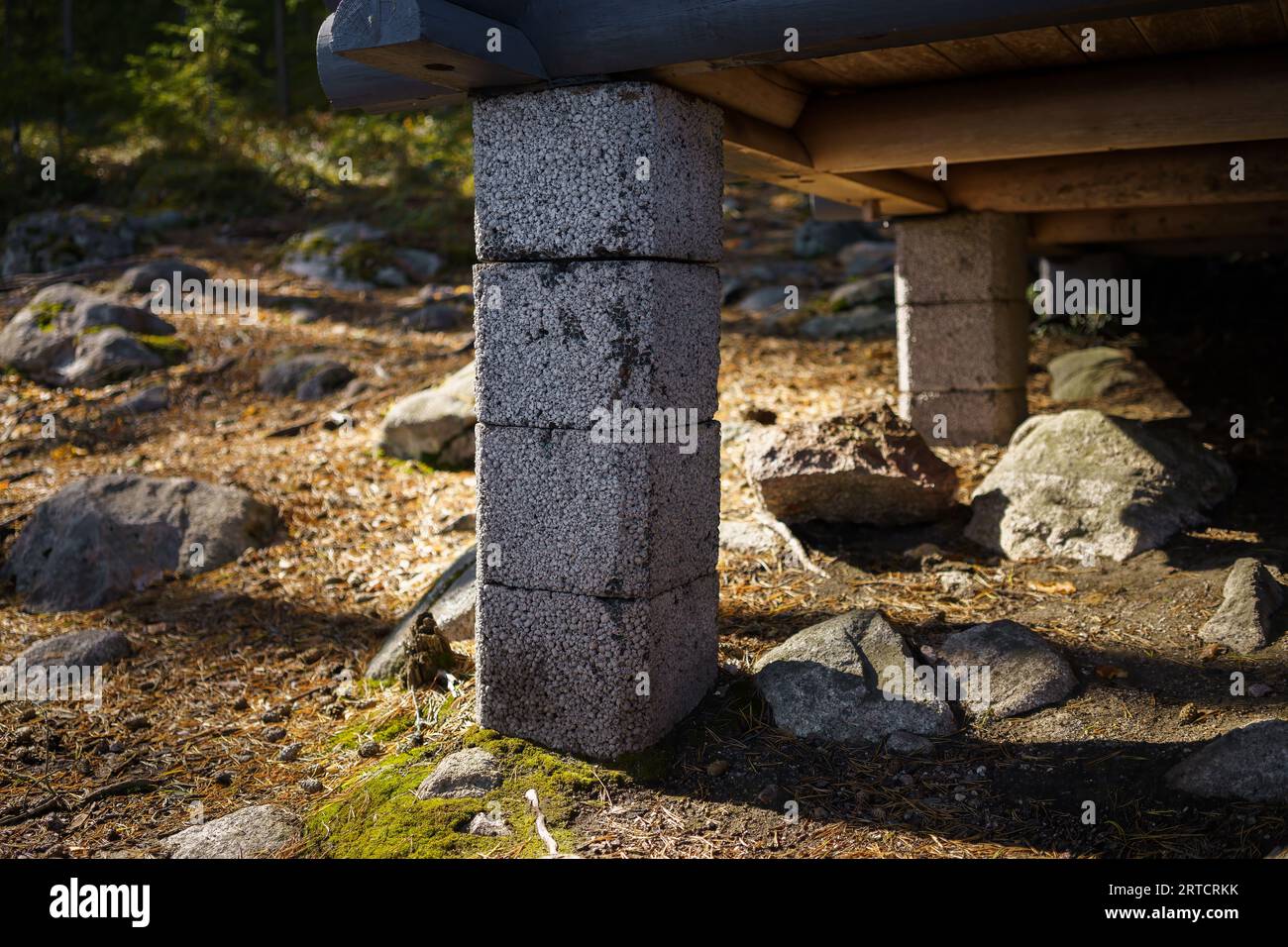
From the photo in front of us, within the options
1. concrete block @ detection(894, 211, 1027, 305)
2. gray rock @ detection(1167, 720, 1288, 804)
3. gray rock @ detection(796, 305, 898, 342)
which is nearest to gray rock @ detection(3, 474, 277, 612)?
concrete block @ detection(894, 211, 1027, 305)

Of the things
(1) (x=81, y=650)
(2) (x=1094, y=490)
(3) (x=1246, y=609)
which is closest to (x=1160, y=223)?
(2) (x=1094, y=490)

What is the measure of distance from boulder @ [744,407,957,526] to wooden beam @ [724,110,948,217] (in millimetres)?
1393

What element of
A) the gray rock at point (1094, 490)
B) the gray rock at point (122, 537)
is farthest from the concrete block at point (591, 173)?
the gray rock at point (122, 537)

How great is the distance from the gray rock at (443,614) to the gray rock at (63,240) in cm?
1080

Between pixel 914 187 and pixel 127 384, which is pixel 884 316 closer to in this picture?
pixel 914 187

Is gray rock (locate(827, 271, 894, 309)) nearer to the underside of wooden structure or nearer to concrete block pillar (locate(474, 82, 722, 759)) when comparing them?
the underside of wooden structure

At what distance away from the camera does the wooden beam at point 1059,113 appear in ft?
14.6

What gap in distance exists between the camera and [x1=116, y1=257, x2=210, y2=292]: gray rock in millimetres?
12523

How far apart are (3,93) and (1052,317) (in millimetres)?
15346

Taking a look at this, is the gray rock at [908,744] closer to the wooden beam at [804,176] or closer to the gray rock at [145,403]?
the wooden beam at [804,176]

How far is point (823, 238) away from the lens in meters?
14.3

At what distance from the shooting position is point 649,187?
3637 mm

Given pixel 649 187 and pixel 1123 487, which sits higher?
pixel 649 187
